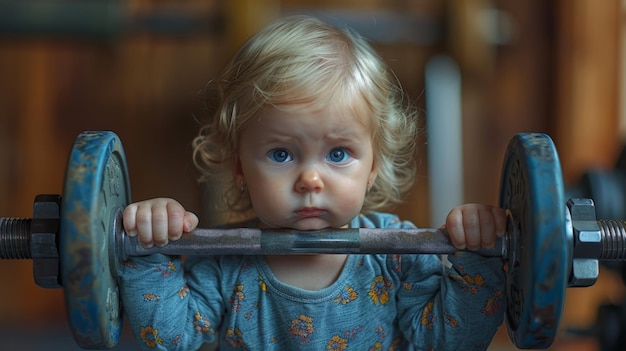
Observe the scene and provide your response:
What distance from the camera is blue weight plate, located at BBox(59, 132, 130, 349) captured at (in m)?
0.73

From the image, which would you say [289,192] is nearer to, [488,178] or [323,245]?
[323,245]

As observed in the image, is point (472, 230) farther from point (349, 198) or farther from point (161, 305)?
point (161, 305)

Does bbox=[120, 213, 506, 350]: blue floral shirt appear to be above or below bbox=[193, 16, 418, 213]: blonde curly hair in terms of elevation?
below

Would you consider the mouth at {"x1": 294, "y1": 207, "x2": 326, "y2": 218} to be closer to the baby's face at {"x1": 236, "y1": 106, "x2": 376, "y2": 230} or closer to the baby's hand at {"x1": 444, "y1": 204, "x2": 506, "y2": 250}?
the baby's face at {"x1": 236, "y1": 106, "x2": 376, "y2": 230}

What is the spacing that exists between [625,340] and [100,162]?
0.86 meters

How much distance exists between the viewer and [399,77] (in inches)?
75.5

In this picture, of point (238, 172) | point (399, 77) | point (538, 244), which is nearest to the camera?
point (538, 244)

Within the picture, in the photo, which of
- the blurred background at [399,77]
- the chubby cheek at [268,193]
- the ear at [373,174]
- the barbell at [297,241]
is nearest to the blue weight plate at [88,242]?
the barbell at [297,241]

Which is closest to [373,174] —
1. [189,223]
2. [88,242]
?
[189,223]

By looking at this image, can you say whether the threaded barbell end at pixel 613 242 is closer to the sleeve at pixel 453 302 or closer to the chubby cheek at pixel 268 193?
the sleeve at pixel 453 302

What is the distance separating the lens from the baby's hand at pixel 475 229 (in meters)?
0.82

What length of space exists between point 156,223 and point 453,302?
1.01ft

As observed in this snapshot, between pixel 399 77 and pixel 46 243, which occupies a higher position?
pixel 399 77

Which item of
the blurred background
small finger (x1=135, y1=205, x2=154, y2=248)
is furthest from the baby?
the blurred background
